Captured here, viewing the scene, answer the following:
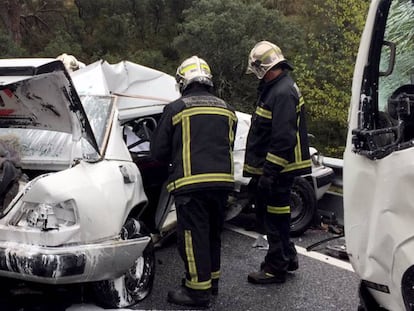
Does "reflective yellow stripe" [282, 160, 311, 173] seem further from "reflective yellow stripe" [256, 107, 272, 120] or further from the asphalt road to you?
the asphalt road

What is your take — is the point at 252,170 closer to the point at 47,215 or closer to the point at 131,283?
the point at 131,283

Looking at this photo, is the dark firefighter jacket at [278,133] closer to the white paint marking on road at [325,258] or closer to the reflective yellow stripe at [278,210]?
the reflective yellow stripe at [278,210]

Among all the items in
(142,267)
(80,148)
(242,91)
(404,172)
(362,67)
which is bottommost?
(242,91)

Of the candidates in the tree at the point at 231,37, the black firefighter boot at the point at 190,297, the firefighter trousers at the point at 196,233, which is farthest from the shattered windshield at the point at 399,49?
the tree at the point at 231,37

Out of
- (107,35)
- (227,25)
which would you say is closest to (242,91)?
(227,25)

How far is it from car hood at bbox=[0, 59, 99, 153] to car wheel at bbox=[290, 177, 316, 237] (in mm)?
2626

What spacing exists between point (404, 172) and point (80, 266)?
1919mm

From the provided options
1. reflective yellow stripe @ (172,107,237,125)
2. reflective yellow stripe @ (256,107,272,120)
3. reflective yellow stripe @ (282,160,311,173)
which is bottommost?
reflective yellow stripe @ (282,160,311,173)

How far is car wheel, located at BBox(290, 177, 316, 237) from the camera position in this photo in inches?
228

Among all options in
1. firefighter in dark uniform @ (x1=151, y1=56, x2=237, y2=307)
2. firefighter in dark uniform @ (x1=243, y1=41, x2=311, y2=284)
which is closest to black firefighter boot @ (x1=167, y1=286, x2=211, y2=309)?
firefighter in dark uniform @ (x1=151, y1=56, x2=237, y2=307)

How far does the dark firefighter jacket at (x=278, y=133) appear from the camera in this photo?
13.8ft

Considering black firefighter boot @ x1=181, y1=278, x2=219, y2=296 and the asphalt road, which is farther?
black firefighter boot @ x1=181, y1=278, x2=219, y2=296

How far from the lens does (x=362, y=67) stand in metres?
2.70

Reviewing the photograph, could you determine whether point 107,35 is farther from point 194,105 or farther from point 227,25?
point 194,105
